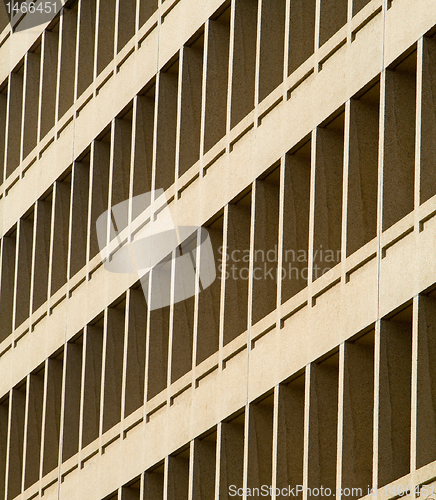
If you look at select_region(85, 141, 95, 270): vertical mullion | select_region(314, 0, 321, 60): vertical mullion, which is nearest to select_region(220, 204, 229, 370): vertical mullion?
select_region(314, 0, 321, 60): vertical mullion

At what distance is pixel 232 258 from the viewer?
1315 inches

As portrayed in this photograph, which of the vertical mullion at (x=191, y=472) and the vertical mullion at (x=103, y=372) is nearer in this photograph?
the vertical mullion at (x=191, y=472)

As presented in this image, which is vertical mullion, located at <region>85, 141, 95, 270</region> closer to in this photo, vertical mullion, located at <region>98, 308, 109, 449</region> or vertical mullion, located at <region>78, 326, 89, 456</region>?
vertical mullion, located at <region>78, 326, 89, 456</region>

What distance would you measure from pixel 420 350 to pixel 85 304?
1779 cm

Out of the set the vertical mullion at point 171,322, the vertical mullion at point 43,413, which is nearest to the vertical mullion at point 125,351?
the vertical mullion at point 171,322

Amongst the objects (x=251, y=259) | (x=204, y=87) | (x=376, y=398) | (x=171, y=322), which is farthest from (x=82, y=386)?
(x=376, y=398)

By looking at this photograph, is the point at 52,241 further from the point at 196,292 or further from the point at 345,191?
the point at 345,191

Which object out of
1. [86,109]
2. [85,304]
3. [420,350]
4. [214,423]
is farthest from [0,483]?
[420,350]

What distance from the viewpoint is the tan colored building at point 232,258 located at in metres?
26.8

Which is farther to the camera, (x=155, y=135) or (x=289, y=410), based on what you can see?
(x=155, y=135)

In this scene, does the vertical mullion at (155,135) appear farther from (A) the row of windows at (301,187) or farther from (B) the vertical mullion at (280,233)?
(B) the vertical mullion at (280,233)

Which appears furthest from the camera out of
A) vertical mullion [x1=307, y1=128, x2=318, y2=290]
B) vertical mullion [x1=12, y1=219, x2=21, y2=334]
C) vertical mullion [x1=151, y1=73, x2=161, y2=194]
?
vertical mullion [x1=12, y1=219, x2=21, y2=334]

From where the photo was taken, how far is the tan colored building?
2680cm

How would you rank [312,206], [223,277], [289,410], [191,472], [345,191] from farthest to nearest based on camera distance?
[191,472] → [223,277] → [289,410] → [312,206] → [345,191]
